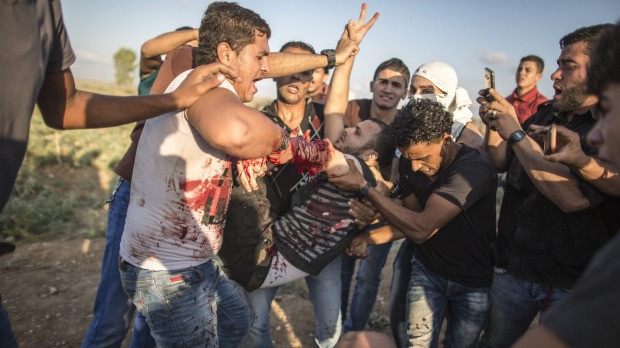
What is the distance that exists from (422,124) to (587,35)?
3.80 ft

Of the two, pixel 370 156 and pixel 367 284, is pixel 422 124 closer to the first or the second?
pixel 370 156

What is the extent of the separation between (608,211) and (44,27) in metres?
3.07

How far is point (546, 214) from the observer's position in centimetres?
249

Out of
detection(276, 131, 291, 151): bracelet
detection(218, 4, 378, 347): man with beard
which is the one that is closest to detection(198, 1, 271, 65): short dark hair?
detection(276, 131, 291, 151): bracelet

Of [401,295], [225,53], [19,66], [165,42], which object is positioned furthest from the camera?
[165,42]

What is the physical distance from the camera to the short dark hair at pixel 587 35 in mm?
2438

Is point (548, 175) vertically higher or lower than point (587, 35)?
lower

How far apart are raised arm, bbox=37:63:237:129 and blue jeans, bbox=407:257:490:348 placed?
2.08 meters

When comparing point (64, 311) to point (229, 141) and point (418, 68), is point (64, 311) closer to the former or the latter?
point (229, 141)

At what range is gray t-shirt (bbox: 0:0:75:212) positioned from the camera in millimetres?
1353

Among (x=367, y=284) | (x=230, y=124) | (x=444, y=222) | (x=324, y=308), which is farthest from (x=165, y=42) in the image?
(x=367, y=284)

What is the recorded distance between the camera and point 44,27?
151cm

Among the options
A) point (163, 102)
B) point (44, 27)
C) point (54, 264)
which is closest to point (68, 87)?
point (44, 27)

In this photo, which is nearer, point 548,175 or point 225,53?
point 225,53
